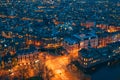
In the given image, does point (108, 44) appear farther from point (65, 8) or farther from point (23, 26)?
point (65, 8)

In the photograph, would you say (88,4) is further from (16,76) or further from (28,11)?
(16,76)

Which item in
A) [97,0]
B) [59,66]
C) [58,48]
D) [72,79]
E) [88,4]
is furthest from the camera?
[97,0]

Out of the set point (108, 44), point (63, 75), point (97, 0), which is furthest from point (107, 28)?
point (97, 0)

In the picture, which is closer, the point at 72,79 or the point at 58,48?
the point at 72,79

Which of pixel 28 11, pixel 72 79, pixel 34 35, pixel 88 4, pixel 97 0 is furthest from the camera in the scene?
pixel 97 0

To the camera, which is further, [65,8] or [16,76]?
[65,8]

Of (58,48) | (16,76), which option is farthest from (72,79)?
(58,48)

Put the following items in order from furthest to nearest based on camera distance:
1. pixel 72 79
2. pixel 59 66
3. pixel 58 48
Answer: pixel 58 48
pixel 59 66
pixel 72 79

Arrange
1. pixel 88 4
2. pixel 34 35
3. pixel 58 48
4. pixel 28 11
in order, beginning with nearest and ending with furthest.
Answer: pixel 58 48, pixel 34 35, pixel 28 11, pixel 88 4
